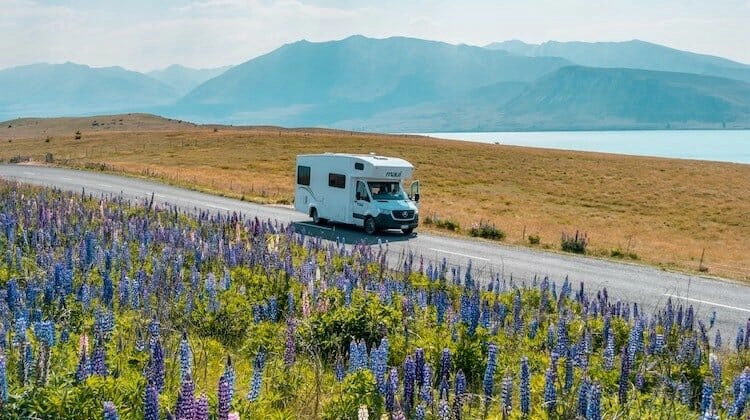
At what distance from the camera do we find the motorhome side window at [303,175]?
32.7 metres

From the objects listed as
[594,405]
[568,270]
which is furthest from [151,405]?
[568,270]

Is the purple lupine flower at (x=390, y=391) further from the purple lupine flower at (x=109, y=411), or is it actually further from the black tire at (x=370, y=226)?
the black tire at (x=370, y=226)

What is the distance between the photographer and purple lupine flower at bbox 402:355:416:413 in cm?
548

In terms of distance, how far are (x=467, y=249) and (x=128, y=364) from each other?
21299mm

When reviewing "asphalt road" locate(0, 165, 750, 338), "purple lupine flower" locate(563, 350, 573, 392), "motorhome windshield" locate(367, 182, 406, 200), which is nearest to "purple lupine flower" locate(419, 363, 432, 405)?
"purple lupine flower" locate(563, 350, 573, 392)

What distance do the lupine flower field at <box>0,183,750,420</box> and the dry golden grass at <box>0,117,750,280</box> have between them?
1878 centimetres

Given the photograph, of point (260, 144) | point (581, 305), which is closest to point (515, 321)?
point (581, 305)

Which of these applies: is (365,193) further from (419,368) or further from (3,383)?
(3,383)

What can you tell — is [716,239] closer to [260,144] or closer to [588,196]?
[588,196]

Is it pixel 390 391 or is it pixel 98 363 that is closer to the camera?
pixel 390 391

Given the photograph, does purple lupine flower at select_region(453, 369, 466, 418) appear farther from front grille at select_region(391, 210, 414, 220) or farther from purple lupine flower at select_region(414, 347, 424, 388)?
front grille at select_region(391, 210, 414, 220)

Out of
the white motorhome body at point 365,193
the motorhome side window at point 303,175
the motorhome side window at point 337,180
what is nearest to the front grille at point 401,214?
the white motorhome body at point 365,193

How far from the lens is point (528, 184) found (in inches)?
2788

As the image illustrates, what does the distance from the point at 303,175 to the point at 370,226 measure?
574 cm
